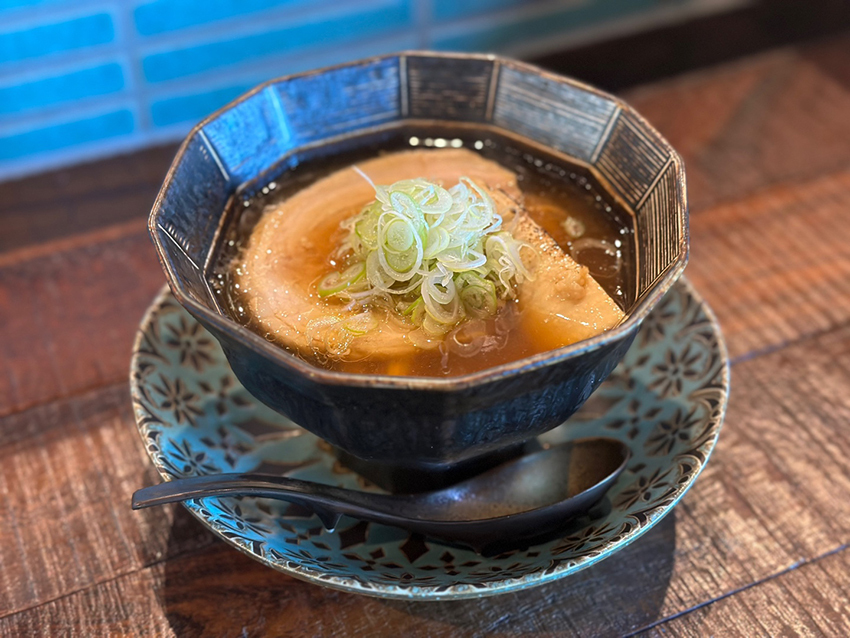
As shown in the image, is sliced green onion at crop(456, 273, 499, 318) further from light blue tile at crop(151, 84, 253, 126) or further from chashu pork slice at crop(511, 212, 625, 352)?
light blue tile at crop(151, 84, 253, 126)

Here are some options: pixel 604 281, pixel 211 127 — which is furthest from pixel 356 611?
pixel 211 127

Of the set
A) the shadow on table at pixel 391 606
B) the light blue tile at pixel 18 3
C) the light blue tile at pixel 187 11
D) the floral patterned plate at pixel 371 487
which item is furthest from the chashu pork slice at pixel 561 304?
the light blue tile at pixel 18 3

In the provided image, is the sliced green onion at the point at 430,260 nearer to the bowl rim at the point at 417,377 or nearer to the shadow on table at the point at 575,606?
the bowl rim at the point at 417,377

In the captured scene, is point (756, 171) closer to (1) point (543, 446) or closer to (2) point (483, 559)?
(1) point (543, 446)

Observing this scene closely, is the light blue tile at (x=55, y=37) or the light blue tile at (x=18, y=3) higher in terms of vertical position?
the light blue tile at (x=18, y=3)

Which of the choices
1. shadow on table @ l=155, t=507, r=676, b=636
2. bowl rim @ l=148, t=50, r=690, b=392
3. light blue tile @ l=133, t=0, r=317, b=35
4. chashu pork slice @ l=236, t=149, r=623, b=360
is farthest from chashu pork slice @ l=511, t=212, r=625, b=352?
light blue tile @ l=133, t=0, r=317, b=35

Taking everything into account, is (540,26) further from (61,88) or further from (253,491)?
(253,491)
